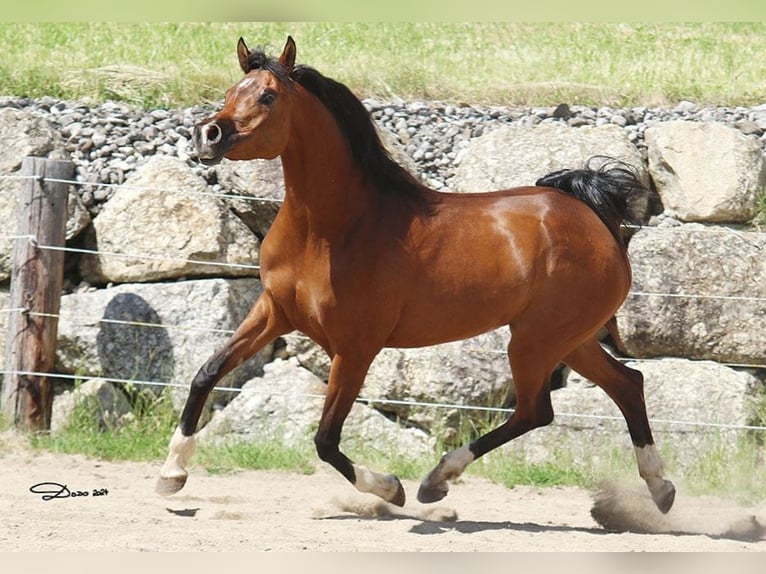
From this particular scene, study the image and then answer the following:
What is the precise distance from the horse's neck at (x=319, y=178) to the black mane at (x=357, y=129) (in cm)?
6

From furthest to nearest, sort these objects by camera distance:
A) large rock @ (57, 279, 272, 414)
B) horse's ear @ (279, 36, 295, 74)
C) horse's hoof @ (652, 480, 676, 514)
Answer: large rock @ (57, 279, 272, 414) < horse's hoof @ (652, 480, 676, 514) < horse's ear @ (279, 36, 295, 74)

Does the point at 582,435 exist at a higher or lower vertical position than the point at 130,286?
lower

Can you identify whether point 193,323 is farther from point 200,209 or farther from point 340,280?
point 340,280

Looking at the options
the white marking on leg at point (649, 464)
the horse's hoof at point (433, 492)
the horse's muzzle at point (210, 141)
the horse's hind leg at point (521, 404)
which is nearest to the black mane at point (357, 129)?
the horse's muzzle at point (210, 141)

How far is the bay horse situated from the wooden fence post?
2.04m

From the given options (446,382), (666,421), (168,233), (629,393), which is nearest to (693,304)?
(666,421)

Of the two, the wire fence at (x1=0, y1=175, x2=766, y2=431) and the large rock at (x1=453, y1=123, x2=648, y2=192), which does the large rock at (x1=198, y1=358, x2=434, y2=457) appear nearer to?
the wire fence at (x1=0, y1=175, x2=766, y2=431)

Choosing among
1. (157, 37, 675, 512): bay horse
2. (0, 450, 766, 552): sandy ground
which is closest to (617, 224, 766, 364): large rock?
(0, 450, 766, 552): sandy ground

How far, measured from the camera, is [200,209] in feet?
24.1

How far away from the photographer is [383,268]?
5.10 metres

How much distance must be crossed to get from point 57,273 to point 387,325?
276 cm

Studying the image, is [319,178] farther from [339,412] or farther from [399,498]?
[399,498]

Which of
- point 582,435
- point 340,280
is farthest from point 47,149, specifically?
point 582,435
